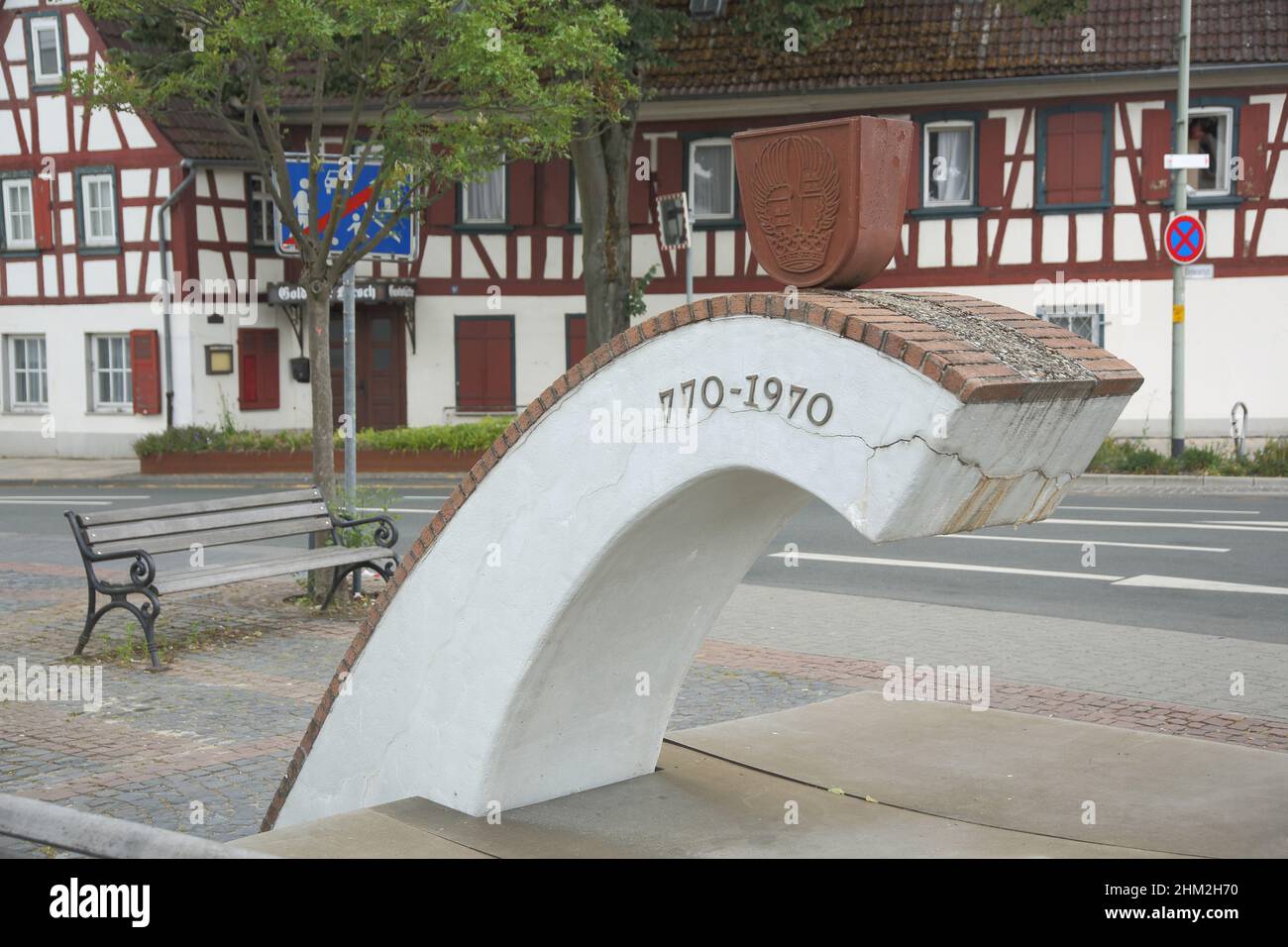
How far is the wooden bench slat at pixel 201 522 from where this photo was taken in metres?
9.87

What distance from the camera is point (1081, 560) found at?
1280 centimetres

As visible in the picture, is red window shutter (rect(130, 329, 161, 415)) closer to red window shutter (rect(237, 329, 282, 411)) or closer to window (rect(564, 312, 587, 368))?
red window shutter (rect(237, 329, 282, 411))

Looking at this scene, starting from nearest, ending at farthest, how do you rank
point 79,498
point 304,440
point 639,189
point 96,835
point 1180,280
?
point 96,835, point 1180,280, point 79,498, point 304,440, point 639,189

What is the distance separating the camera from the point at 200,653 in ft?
31.7

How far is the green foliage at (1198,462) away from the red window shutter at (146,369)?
17499 millimetres

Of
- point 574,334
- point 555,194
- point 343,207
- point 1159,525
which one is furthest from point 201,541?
point 555,194

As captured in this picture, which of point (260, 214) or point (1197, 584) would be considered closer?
point (1197, 584)

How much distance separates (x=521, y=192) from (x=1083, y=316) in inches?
425

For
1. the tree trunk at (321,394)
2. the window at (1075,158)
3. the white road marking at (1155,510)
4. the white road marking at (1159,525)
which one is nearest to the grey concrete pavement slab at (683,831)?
the tree trunk at (321,394)

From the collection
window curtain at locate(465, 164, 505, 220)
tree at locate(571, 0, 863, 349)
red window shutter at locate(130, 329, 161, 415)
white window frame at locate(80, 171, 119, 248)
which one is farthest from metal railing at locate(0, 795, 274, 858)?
white window frame at locate(80, 171, 119, 248)

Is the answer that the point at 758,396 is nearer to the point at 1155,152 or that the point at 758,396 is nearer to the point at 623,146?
the point at 623,146
